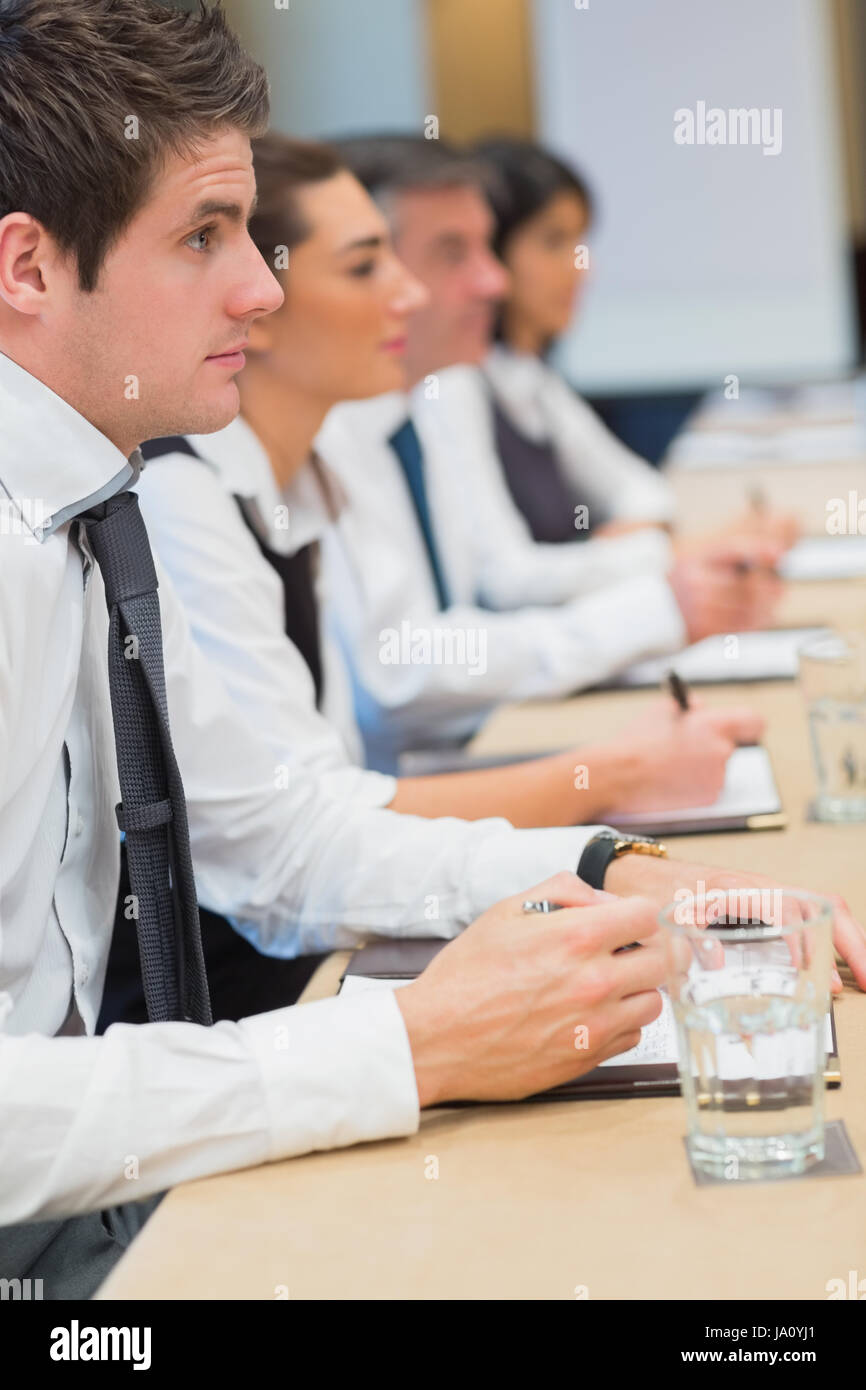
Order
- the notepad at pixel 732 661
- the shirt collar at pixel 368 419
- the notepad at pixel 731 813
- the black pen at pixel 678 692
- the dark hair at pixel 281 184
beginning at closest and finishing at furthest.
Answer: the notepad at pixel 731 813
the black pen at pixel 678 692
the dark hair at pixel 281 184
the notepad at pixel 732 661
the shirt collar at pixel 368 419

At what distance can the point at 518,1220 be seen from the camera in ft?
2.56

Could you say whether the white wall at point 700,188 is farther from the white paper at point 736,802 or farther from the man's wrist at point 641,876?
the man's wrist at point 641,876

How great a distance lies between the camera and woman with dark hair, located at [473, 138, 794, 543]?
3656mm

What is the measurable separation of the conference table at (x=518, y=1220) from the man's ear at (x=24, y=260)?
577 mm

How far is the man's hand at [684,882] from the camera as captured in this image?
104cm

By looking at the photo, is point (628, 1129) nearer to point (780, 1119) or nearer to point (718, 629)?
point (780, 1119)

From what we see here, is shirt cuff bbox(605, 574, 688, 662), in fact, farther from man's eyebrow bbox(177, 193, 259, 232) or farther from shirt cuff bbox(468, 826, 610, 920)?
man's eyebrow bbox(177, 193, 259, 232)

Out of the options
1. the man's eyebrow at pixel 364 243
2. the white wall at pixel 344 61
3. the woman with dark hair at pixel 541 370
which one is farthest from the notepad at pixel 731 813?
the white wall at pixel 344 61

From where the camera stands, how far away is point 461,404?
3416mm

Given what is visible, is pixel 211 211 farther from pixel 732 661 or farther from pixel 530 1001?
pixel 732 661

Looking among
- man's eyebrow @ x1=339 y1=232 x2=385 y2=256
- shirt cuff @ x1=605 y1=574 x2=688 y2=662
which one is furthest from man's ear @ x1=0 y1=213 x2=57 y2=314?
shirt cuff @ x1=605 y1=574 x2=688 y2=662

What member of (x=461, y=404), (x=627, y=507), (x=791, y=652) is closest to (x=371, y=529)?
(x=791, y=652)

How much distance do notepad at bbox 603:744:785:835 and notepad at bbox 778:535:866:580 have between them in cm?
109

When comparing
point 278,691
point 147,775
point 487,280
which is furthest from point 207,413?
point 487,280
